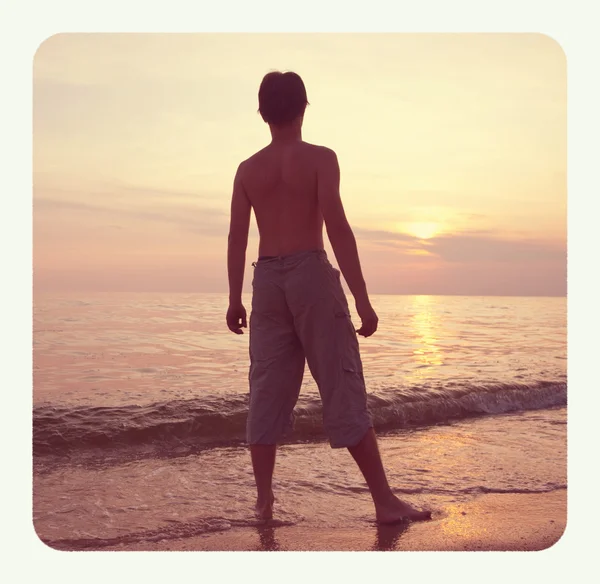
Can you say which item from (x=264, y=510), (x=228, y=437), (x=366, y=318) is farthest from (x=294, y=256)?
(x=228, y=437)

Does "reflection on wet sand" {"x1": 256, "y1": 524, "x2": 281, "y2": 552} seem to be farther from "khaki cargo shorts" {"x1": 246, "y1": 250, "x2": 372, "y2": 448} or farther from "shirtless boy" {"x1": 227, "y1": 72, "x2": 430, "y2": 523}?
"khaki cargo shorts" {"x1": 246, "y1": 250, "x2": 372, "y2": 448}

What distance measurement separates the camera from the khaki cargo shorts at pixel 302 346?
124 inches

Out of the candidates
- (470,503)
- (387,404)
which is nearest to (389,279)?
(387,404)

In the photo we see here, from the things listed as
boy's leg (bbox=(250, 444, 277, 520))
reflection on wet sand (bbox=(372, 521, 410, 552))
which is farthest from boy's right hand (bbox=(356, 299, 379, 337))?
reflection on wet sand (bbox=(372, 521, 410, 552))

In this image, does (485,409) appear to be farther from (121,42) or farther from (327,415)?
(121,42)

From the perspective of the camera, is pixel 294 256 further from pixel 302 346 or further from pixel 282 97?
pixel 282 97

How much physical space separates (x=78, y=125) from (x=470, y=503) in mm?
4952

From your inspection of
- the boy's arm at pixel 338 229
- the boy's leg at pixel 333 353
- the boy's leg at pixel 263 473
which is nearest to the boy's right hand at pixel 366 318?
the boy's arm at pixel 338 229

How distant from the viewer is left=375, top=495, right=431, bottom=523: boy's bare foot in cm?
324

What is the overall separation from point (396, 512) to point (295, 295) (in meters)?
1.12

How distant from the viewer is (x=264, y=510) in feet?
11.0

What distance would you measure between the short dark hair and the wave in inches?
105

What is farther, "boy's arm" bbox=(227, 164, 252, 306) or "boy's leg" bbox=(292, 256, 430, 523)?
"boy's arm" bbox=(227, 164, 252, 306)

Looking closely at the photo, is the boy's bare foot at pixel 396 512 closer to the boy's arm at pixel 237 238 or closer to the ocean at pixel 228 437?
the ocean at pixel 228 437
